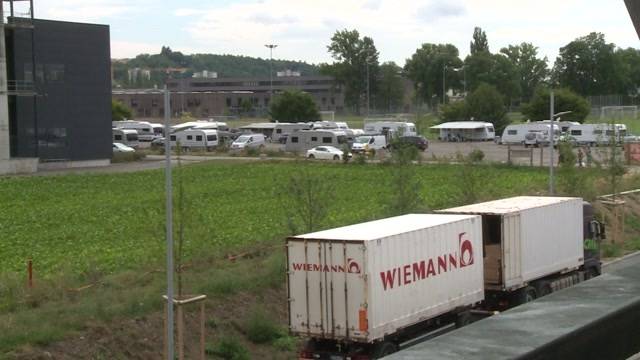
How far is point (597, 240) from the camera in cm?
2547

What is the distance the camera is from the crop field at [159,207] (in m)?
25.1

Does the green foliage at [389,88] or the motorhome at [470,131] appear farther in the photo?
the green foliage at [389,88]

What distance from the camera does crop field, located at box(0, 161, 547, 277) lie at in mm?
25141

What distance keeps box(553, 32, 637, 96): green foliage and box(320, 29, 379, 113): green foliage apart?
125 ft

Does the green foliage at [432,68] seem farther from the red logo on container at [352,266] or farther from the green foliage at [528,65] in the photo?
the red logo on container at [352,266]

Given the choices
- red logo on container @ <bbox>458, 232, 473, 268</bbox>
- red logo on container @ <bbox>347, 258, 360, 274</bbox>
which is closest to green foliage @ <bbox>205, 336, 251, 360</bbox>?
red logo on container @ <bbox>347, 258, 360, 274</bbox>

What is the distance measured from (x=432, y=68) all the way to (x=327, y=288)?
157 metres

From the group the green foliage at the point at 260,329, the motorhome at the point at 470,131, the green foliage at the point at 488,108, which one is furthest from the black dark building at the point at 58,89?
the green foliage at the point at 488,108

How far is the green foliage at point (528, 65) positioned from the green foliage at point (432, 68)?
11043mm

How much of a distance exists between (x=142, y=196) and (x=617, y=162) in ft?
70.9

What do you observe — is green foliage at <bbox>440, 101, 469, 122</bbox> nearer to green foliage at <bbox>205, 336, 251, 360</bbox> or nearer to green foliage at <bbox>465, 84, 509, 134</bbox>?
green foliage at <bbox>465, 84, 509, 134</bbox>

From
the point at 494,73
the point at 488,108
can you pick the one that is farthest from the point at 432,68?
the point at 488,108

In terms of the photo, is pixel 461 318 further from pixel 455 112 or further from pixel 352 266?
pixel 455 112

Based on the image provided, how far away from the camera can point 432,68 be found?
557ft
